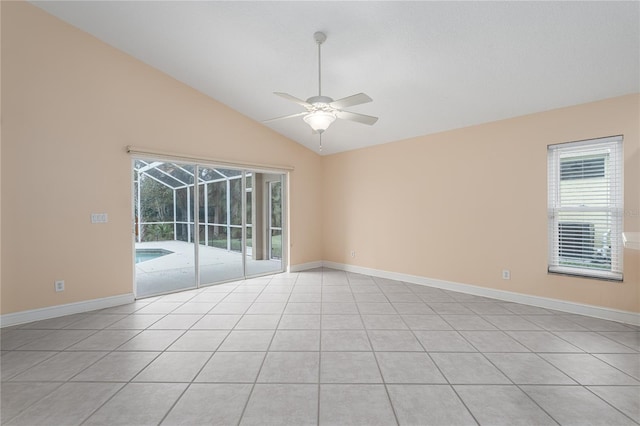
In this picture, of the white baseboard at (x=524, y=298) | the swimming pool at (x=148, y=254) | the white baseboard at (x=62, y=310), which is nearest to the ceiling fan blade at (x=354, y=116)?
the white baseboard at (x=524, y=298)

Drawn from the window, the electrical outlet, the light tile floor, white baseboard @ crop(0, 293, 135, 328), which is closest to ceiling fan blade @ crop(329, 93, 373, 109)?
the light tile floor

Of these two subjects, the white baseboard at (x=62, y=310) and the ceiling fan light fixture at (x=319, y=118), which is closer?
the ceiling fan light fixture at (x=319, y=118)

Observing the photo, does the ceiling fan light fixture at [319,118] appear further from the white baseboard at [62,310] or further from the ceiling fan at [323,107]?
the white baseboard at [62,310]

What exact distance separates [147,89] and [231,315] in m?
3.49

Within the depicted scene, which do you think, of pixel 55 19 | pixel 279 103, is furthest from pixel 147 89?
pixel 279 103

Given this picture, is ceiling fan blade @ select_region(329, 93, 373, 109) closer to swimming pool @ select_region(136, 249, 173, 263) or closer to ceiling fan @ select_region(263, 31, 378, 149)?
ceiling fan @ select_region(263, 31, 378, 149)

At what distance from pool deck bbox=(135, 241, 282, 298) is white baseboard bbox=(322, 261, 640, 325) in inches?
106

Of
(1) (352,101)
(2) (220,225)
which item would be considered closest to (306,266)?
(2) (220,225)

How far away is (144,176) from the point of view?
4398 millimetres

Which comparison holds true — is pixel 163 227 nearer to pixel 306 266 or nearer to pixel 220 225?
pixel 220 225

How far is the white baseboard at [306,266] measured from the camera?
616cm

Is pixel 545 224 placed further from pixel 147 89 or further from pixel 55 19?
pixel 55 19

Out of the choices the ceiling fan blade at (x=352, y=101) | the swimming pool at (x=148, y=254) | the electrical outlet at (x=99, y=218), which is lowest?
the swimming pool at (x=148, y=254)

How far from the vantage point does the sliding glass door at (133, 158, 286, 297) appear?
450 centimetres
